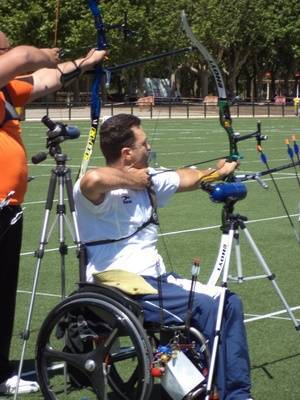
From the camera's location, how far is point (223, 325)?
17.8 ft

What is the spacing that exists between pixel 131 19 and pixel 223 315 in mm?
55777

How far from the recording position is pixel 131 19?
6006 cm

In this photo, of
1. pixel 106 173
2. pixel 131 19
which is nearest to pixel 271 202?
pixel 106 173

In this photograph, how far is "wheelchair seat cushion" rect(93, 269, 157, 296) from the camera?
5.49m

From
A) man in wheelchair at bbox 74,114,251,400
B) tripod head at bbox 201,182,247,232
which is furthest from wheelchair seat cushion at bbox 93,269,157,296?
tripod head at bbox 201,182,247,232

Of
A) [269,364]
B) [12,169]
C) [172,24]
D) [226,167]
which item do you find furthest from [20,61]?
[172,24]

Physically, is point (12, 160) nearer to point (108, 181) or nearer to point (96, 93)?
point (108, 181)

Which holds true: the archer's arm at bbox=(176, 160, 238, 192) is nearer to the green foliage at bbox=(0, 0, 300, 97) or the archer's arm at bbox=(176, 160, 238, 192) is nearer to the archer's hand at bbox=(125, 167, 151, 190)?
the archer's hand at bbox=(125, 167, 151, 190)

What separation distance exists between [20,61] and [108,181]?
0.80m

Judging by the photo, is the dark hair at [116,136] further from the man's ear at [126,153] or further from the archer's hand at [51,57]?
the archer's hand at [51,57]

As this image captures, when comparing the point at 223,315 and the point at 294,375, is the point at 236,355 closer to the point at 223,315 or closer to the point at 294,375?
the point at 223,315

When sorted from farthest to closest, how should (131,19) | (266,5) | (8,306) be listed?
(266,5) < (131,19) < (8,306)

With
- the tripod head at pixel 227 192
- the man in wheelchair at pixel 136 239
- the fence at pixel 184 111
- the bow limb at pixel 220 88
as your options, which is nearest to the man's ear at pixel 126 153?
the man in wheelchair at pixel 136 239

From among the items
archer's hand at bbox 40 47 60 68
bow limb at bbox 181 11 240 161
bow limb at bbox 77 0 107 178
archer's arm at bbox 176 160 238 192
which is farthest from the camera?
bow limb at bbox 181 11 240 161
